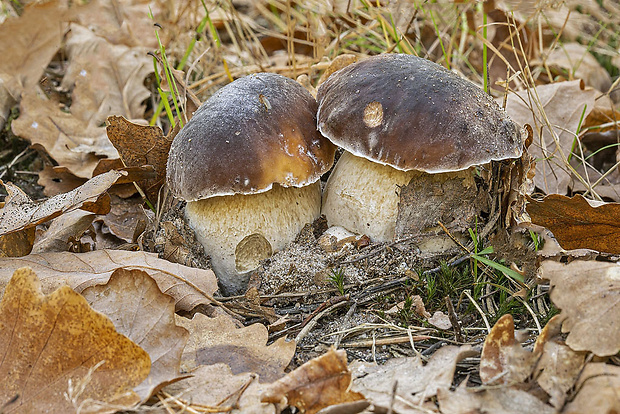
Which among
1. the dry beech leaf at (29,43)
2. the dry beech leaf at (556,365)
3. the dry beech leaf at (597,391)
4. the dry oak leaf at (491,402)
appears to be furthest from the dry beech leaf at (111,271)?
the dry beech leaf at (29,43)

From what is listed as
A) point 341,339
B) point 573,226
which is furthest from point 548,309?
point 341,339

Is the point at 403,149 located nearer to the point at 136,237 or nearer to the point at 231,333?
the point at 231,333

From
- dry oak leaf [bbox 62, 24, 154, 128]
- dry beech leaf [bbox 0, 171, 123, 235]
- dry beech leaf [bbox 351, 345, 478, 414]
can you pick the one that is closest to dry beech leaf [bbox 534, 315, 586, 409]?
dry beech leaf [bbox 351, 345, 478, 414]

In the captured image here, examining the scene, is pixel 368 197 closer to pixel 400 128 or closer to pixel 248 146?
pixel 400 128

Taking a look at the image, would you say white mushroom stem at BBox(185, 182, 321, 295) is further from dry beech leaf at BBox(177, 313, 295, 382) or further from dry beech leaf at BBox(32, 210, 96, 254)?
dry beech leaf at BBox(177, 313, 295, 382)

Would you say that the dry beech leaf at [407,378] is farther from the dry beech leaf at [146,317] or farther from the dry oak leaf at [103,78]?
the dry oak leaf at [103,78]
